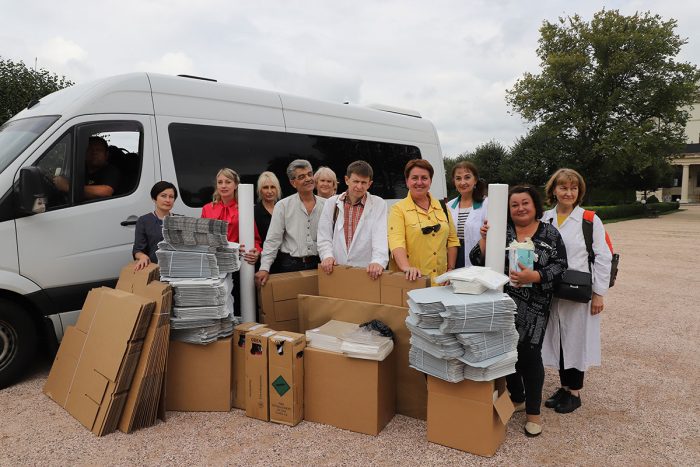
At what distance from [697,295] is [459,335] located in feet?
23.4

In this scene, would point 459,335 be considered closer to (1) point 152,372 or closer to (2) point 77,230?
(1) point 152,372

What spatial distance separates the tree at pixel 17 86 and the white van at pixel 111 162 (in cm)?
1036

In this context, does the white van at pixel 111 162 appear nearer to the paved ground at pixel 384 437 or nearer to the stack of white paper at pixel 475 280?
the paved ground at pixel 384 437

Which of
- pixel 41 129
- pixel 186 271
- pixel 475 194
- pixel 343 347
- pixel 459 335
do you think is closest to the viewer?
pixel 459 335

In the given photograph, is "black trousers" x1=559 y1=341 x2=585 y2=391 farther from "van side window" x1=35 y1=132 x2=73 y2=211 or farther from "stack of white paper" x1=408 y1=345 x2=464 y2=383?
"van side window" x1=35 y1=132 x2=73 y2=211

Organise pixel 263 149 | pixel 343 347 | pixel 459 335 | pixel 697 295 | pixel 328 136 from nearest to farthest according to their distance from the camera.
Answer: pixel 459 335 < pixel 343 347 < pixel 263 149 < pixel 328 136 < pixel 697 295

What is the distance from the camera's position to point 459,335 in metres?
2.80

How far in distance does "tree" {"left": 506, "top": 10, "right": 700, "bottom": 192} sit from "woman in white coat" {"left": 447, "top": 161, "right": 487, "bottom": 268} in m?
26.9

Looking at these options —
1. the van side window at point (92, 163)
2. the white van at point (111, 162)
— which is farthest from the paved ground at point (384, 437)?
the van side window at point (92, 163)

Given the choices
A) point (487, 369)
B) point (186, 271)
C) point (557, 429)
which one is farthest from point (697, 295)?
point (186, 271)

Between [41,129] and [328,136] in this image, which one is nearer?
[41,129]

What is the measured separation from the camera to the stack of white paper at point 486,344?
2789 mm

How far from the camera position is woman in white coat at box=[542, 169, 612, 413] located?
346cm

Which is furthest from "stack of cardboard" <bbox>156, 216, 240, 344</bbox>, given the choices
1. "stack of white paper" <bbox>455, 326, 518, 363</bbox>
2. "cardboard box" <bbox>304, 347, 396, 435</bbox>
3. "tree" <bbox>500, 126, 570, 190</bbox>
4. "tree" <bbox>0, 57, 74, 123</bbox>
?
"tree" <bbox>500, 126, 570, 190</bbox>
